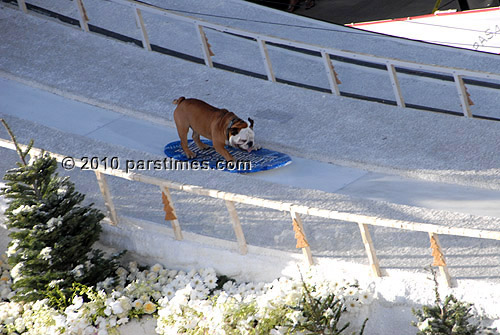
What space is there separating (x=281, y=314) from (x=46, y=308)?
1924 millimetres

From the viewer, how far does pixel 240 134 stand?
25.8 feet

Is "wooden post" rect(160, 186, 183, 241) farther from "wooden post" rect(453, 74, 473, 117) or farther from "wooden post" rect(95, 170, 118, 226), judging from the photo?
"wooden post" rect(453, 74, 473, 117)

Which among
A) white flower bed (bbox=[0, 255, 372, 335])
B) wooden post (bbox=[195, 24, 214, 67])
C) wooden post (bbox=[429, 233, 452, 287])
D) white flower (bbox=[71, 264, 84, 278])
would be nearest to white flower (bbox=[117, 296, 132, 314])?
white flower bed (bbox=[0, 255, 372, 335])

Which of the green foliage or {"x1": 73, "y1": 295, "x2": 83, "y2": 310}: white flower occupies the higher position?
{"x1": 73, "y1": 295, "x2": 83, "y2": 310}: white flower

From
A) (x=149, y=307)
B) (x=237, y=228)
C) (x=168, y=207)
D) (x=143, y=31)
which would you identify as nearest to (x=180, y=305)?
(x=149, y=307)

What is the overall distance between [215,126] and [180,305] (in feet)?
7.96

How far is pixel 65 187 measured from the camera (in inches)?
261

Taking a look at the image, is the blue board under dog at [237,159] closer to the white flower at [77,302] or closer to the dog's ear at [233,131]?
the dog's ear at [233,131]

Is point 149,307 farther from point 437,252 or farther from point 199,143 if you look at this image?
point 199,143

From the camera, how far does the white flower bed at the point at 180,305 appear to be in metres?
5.64

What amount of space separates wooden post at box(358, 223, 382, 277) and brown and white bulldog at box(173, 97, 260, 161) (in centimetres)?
248

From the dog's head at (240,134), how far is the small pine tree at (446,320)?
325 cm

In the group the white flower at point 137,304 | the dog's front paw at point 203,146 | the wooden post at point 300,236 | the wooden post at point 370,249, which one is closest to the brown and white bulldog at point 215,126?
the dog's front paw at point 203,146

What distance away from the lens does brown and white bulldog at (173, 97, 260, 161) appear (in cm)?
785
